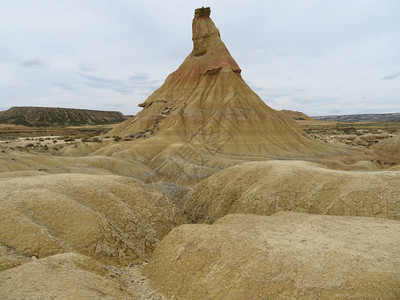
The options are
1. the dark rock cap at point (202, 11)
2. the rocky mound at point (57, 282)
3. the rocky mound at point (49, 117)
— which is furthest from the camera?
the rocky mound at point (49, 117)

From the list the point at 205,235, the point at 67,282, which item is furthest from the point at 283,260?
the point at 67,282

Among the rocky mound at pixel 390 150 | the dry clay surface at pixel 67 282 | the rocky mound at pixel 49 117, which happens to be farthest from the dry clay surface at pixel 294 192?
the rocky mound at pixel 49 117

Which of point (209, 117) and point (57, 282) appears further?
point (209, 117)

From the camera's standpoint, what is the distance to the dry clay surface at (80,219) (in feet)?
45.2

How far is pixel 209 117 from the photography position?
57.2 m

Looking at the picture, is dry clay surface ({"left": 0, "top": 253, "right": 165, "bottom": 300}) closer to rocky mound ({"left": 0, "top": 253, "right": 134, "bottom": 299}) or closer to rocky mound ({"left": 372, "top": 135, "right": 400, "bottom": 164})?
rocky mound ({"left": 0, "top": 253, "right": 134, "bottom": 299})

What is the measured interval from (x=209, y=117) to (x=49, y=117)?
368 ft

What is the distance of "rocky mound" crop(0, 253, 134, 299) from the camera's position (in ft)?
29.4

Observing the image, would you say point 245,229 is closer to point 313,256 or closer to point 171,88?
point 313,256

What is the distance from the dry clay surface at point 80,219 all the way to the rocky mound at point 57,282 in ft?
6.02

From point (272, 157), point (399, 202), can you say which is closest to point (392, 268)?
point (399, 202)

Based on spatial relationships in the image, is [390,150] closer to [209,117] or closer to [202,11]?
[209,117]

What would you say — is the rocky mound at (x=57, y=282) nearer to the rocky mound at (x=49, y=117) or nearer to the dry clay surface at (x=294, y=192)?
the dry clay surface at (x=294, y=192)

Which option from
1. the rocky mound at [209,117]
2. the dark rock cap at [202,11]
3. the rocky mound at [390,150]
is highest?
the dark rock cap at [202,11]
